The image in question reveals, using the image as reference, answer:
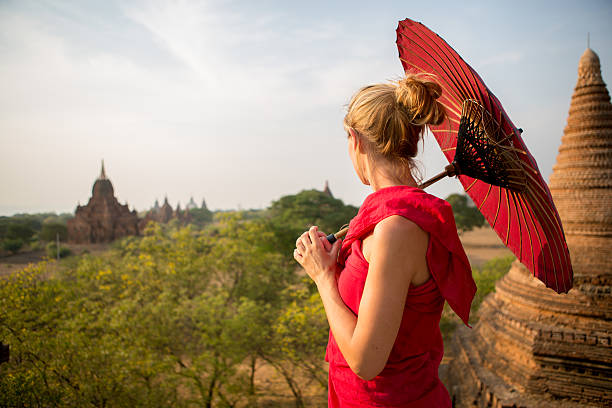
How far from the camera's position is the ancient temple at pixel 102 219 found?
30.6 meters

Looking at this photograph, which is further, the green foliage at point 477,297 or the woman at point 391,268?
the green foliage at point 477,297

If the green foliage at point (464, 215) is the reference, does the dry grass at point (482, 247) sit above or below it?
below

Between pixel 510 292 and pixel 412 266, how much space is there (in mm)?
8299

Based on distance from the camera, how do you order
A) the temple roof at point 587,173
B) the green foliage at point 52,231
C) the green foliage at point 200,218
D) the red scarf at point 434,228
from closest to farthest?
the red scarf at point 434,228
the temple roof at point 587,173
the green foliage at point 52,231
the green foliage at point 200,218

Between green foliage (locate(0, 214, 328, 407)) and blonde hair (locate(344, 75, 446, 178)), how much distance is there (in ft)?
20.1

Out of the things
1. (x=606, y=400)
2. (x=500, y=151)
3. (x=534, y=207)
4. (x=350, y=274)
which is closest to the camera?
(x=350, y=274)

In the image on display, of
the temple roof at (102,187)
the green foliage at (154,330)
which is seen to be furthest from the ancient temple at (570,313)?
the temple roof at (102,187)

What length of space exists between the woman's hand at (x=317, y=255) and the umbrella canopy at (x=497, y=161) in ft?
2.54

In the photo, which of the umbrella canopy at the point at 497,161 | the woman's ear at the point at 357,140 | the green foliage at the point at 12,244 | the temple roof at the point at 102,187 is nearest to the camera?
the woman's ear at the point at 357,140

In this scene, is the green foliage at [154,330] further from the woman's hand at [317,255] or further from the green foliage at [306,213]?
the green foliage at [306,213]

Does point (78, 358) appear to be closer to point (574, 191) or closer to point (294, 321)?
point (294, 321)

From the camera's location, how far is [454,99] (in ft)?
5.82

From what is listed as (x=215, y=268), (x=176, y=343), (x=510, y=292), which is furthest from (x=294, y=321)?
(x=510, y=292)

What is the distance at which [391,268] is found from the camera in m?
1.21
